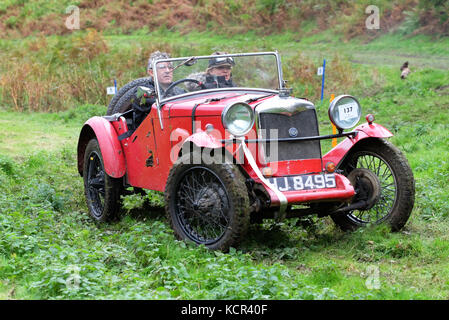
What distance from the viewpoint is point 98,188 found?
779cm

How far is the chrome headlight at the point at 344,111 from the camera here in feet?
20.9

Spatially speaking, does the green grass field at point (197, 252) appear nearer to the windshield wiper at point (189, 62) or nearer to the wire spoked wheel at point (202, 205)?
the wire spoked wheel at point (202, 205)

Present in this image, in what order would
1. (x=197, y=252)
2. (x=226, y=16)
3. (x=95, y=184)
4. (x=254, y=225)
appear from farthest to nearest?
1. (x=226, y=16)
2. (x=95, y=184)
3. (x=254, y=225)
4. (x=197, y=252)

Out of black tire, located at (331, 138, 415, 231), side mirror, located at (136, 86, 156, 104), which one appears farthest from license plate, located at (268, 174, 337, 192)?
side mirror, located at (136, 86, 156, 104)

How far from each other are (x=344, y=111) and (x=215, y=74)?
5.25 feet

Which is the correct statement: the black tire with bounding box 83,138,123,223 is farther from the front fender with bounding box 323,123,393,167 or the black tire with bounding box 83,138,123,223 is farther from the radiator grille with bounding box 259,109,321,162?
the front fender with bounding box 323,123,393,167

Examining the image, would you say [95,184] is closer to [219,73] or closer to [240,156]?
[219,73]

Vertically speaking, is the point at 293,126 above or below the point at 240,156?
above

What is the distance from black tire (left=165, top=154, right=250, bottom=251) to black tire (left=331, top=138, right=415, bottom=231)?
1.56 m

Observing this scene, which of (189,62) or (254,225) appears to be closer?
(254,225)

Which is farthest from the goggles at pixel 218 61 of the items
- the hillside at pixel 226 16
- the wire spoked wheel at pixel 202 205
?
the hillside at pixel 226 16

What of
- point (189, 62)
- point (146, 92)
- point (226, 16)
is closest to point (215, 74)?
point (189, 62)

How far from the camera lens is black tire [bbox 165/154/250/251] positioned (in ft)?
18.0

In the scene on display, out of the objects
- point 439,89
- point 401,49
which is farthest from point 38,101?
point 401,49
